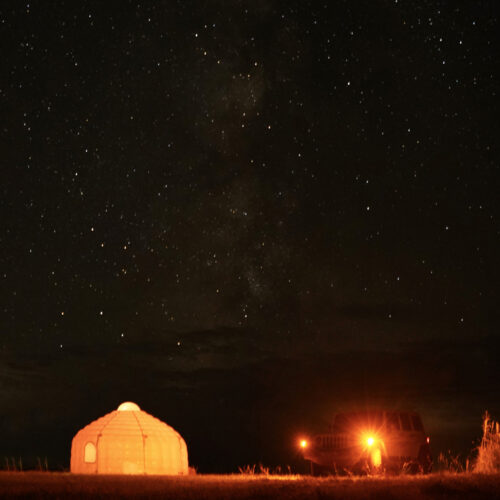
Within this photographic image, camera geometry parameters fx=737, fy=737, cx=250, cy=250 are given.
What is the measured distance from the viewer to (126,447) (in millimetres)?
19891

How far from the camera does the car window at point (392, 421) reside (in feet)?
58.1

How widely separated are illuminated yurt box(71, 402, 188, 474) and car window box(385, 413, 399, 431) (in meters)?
6.36

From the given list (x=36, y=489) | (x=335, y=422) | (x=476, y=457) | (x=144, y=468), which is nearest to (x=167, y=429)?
(x=144, y=468)

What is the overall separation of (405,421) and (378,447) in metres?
0.93

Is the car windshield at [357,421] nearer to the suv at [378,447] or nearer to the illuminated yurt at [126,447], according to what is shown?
the suv at [378,447]

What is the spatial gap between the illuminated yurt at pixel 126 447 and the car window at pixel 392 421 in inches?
250

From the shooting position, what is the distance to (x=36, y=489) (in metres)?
10.7

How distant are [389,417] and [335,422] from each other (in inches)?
63.3

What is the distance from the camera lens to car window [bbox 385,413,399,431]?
17.7 meters

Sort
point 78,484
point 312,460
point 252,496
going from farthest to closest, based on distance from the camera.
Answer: point 312,460 < point 78,484 < point 252,496

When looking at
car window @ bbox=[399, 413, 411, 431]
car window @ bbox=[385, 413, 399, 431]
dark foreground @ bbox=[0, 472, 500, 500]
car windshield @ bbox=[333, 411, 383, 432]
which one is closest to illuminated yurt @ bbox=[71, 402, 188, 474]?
car windshield @ bbox=[333, 411, 383, 432]

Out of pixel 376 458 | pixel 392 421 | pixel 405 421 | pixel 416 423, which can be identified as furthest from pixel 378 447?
pixel 416 423

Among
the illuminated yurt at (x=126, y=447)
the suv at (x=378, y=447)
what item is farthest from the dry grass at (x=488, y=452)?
the illuminated yurt at (x=126, y=447)

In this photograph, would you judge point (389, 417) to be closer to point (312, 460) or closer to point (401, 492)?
point (312, 460)
